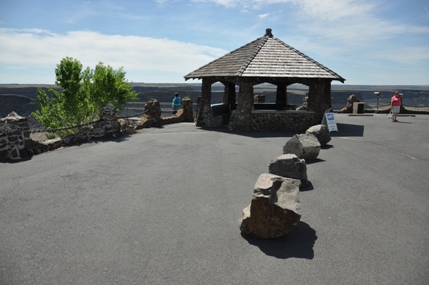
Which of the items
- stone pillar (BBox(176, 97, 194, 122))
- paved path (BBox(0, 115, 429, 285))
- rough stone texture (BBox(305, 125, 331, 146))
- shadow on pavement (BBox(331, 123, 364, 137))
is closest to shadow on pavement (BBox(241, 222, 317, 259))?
paved path (BBox(0, 115, 429, 285))

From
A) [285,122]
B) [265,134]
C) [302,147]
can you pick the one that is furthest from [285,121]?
[302,147]

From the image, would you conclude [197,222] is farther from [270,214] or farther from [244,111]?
[244,111]

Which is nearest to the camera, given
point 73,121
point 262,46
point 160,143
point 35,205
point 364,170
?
point 35,205

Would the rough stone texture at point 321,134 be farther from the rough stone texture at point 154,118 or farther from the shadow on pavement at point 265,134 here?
the rough stone texture at point 154,118

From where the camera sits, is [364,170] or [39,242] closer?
[39,242]

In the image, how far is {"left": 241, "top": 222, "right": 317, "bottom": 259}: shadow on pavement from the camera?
14.5 ft

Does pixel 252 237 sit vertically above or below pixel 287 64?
below

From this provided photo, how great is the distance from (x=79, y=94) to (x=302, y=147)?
36.2ft

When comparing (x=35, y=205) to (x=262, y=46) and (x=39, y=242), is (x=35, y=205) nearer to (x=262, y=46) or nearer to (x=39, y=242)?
(x=39, y=242)

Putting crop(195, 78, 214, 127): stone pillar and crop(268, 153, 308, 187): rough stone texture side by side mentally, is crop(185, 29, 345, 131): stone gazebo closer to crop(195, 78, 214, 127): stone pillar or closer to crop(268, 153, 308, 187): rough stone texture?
crop(195, 78, 214, 127): stone pillar

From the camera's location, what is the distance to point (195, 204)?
6.10 metres

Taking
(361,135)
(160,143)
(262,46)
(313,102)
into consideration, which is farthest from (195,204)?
(262,46)

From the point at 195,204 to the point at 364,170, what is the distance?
5.01 metres

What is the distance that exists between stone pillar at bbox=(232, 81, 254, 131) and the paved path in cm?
524
